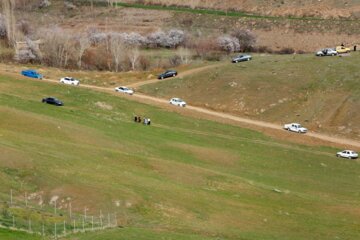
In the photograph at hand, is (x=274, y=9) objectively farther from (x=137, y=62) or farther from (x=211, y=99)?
(x=211, y=99)

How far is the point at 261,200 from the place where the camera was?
2477 inches

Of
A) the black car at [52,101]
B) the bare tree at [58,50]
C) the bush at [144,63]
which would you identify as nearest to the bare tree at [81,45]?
the bare tree at [58,50]

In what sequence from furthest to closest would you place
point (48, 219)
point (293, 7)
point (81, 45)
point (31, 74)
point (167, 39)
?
point (293, 7) < point (167, 39) < point (81, 45) < point (31, 74) < point (48, 219)

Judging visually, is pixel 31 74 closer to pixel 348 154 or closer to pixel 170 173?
pixel 348 154

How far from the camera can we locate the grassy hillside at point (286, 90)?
10344cm

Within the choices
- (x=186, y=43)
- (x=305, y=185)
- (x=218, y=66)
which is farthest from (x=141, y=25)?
(x=305, y=185)

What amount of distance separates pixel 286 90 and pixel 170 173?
1933 inches

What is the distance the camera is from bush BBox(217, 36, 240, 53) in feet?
486

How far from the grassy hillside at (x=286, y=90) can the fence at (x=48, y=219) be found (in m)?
55.0

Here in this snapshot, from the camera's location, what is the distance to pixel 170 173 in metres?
66.3

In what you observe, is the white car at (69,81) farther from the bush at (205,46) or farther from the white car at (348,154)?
the white car at (348,154)

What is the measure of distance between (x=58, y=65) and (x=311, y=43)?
52285 mm

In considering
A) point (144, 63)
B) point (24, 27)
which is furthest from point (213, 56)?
point (24, 27)

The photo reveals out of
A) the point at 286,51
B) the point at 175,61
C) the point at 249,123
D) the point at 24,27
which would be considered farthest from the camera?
the point at 24,27
